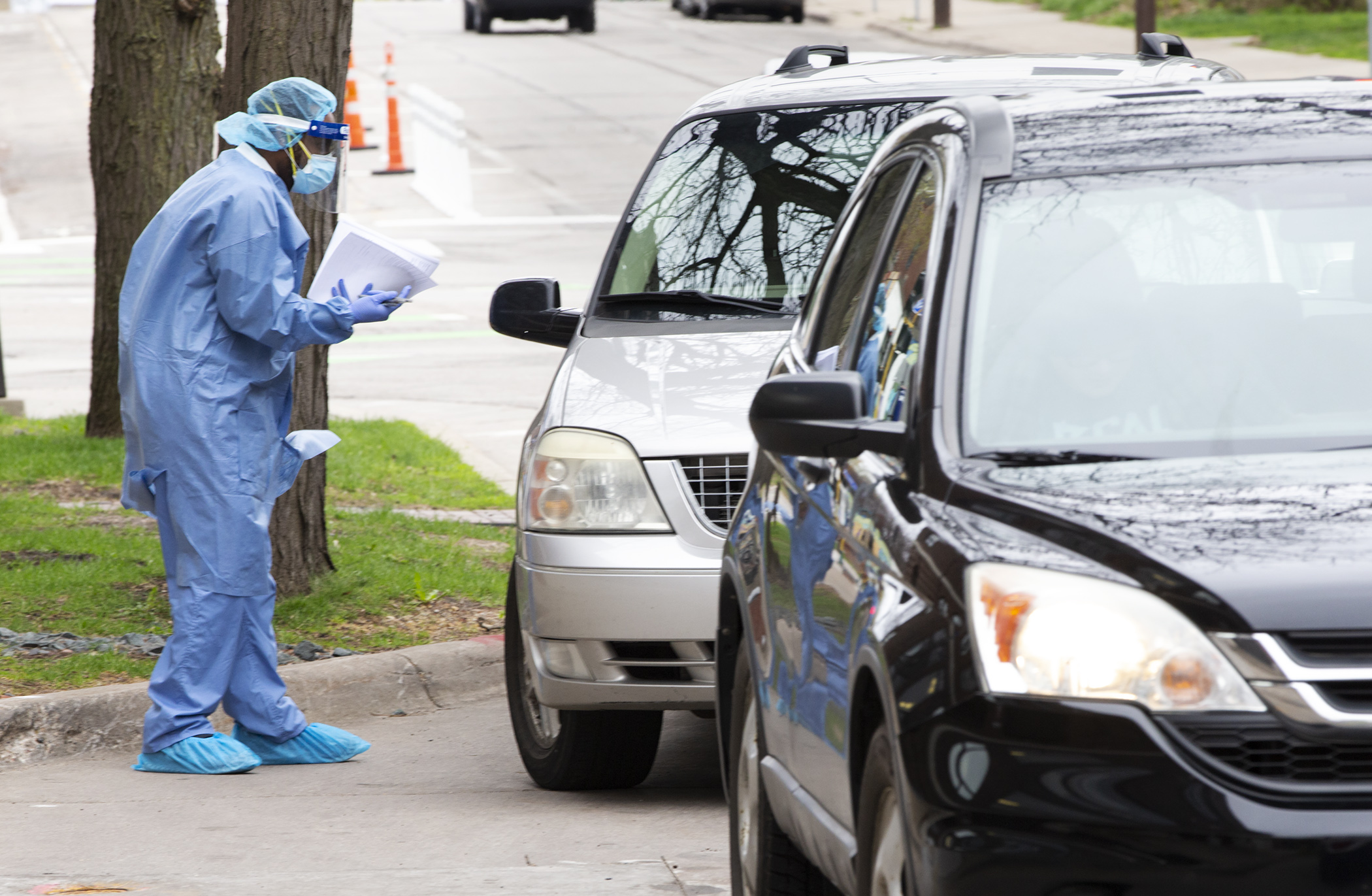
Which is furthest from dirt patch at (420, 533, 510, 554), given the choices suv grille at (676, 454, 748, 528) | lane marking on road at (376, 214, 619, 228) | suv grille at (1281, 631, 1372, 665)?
lane marking on road at (376, 214, 619, 228)

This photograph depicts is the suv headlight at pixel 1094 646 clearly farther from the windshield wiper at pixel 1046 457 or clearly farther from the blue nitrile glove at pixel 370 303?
the blue nitrile glove at pixel 370 303

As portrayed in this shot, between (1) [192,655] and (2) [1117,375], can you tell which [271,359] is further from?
(2) [1117,375]

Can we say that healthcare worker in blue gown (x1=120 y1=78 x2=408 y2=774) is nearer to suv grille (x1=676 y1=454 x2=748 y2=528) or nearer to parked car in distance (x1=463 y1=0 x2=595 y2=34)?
suv grille (x1=676 y1=454 x2=748 y2=528)

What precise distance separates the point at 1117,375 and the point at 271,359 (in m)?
3.60

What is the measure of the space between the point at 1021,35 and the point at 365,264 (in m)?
33.8

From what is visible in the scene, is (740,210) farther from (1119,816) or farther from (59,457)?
(59,457)

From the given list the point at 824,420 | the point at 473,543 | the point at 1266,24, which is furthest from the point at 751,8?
the point at 824,420

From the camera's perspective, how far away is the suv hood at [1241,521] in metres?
2.73

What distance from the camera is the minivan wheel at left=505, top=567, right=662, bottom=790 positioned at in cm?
604

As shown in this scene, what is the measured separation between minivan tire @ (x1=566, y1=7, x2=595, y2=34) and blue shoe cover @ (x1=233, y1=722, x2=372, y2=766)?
42008mm

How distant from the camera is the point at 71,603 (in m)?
8.01

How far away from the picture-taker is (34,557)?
8.67 m

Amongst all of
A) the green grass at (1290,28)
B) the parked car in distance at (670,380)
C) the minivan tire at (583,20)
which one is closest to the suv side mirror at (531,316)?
the parked car in distance at (670,380)

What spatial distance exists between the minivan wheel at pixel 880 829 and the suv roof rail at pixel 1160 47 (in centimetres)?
479
